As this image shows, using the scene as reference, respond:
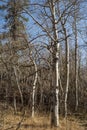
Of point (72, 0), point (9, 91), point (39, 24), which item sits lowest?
point (9, 91)

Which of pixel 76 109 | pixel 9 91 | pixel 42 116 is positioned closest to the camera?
pixel 9 91

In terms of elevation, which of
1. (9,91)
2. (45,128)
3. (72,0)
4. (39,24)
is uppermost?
(72,0)

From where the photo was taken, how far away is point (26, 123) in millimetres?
15633

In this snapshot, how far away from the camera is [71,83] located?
30625mm

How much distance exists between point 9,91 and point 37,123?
9.61m

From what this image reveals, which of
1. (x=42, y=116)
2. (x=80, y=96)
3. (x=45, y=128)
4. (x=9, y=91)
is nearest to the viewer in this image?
(x=9, y=91)

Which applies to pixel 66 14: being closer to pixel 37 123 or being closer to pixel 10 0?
pixel 10 0

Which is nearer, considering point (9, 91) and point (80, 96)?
point (9, 91)

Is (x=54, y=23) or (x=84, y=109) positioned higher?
(x=54, y=23)

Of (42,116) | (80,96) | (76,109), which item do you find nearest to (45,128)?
(42,116)

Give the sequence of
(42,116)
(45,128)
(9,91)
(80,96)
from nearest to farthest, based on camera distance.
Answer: (9,91), (45,128), (42,116), (80,96)

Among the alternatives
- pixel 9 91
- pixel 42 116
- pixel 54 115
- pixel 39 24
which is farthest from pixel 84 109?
pixel 9 91

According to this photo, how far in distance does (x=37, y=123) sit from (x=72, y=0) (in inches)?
241

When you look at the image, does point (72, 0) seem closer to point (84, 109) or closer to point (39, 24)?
point (39, 24)
